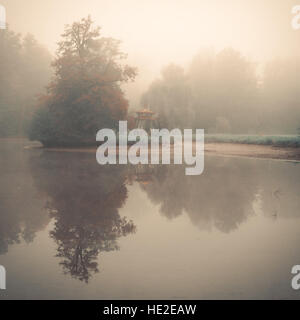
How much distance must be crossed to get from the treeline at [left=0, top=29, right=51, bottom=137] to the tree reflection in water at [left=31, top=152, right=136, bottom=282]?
129 feet

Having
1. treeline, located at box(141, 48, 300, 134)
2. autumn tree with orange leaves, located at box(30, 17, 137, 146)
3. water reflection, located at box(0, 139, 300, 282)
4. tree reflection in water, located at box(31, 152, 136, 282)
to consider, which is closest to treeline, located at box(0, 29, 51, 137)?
autumn tree with orange leaves, located at box(30, 17, 137, 146)

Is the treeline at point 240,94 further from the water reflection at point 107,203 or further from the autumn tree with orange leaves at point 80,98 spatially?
the water reflection at point 107,203

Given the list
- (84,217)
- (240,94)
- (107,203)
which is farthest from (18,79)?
(84,217)

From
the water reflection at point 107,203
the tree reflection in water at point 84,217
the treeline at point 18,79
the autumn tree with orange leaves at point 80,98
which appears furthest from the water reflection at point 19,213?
the treeline at point 18,79

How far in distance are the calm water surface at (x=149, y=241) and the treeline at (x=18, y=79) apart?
42035mm

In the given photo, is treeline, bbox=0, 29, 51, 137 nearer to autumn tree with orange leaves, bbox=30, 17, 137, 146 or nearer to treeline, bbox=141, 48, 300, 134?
autumn tree with orange leaves, bbox=30, 17, 137, 146

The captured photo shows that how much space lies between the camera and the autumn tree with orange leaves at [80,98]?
26688 millimetres

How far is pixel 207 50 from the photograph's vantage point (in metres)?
52.3

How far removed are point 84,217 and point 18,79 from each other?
51.2 meters

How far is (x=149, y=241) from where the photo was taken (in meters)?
4.82

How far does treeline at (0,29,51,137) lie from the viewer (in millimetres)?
47312
